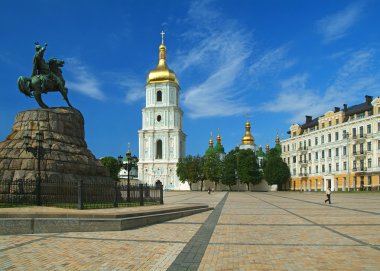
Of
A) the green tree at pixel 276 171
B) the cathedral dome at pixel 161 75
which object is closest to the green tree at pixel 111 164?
the cathedral dome at pixel 161 75

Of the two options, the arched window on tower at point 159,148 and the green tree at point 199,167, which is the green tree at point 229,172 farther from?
the arched window on tower at point 159,148

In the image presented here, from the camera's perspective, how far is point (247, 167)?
3216 inches

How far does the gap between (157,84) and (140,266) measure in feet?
266

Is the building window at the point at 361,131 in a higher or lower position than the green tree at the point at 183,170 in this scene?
higher

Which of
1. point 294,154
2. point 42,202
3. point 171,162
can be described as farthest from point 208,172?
point 42,202

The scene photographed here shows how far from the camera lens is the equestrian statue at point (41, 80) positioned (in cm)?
2323

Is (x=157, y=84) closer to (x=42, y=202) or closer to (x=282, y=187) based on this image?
(x=282, y=187)

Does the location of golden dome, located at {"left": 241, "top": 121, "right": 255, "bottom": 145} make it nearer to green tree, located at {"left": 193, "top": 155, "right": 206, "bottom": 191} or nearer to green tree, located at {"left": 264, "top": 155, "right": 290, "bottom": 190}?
green tree, located at {"left": 264, "top": 155, "right": 290, "bottom": 190}

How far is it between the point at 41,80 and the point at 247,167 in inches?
2469

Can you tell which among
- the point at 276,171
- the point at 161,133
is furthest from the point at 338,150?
the point at 161,133

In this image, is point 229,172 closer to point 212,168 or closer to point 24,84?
point 212,168

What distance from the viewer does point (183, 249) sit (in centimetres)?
985

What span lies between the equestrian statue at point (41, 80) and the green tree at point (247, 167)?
201 feet

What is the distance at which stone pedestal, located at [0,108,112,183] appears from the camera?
19.3 metres
